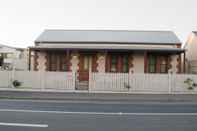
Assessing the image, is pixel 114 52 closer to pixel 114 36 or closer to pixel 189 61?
pixel 114 36

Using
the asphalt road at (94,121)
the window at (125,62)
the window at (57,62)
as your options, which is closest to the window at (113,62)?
the window at (125,62)

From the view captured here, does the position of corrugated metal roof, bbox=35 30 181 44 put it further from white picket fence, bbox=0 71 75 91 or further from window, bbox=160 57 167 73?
white picket fence, bbox=0 71 75 91

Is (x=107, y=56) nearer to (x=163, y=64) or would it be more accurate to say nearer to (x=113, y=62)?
(x=113, y=62)

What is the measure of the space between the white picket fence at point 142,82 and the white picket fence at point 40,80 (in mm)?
1649

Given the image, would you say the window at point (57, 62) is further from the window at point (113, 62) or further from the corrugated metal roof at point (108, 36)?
the window at point (113, 62)

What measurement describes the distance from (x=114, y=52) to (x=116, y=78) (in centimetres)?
546

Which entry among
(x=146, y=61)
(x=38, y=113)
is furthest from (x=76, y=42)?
(x=38, y=113)

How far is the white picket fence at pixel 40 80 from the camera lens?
21484 millimetres

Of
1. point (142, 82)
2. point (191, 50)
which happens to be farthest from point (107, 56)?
point (191, 50)

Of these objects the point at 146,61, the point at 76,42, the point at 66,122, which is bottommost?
the point at 66,122

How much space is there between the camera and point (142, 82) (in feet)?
69.8

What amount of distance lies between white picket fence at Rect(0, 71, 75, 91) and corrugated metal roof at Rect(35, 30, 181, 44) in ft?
20.7

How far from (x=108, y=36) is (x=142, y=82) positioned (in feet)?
30.0

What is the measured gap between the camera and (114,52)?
26.4 meters
